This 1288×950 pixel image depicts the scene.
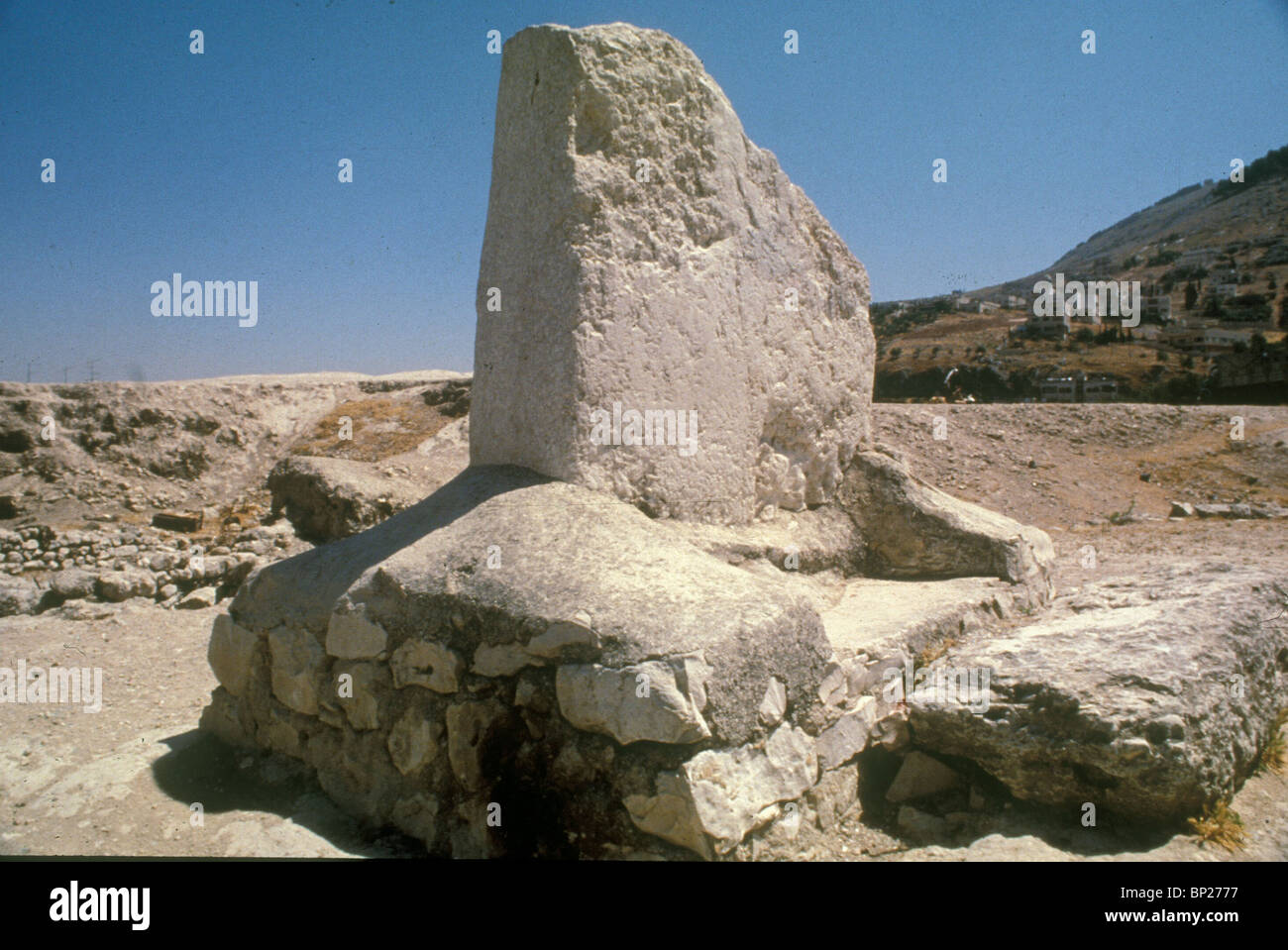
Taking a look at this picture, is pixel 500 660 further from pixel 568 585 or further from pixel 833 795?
pixel 833 795

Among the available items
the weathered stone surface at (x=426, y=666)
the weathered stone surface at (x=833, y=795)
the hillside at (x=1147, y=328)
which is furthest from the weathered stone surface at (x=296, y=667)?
the hillside at (x=1147, y=328)

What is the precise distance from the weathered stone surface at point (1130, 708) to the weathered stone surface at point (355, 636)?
2099 millimetres

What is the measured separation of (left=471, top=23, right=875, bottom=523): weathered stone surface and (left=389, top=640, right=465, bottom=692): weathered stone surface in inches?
34.8

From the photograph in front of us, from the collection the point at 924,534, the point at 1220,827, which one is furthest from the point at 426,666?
the point at 924,534

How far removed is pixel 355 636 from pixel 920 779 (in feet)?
7.45

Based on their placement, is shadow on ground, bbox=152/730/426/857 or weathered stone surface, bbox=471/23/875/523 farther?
weathered stone surface, bbox=471/23/875/523

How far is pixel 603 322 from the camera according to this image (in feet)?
11.5

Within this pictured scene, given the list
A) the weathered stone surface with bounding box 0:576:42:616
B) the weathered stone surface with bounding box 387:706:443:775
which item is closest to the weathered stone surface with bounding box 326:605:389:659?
the weathered stone surface with bounding box 387:706:443:775

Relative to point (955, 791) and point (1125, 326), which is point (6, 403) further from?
point (1125, 326)

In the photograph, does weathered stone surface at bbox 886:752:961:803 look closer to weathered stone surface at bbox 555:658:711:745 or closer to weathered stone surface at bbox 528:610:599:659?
weathered stone surface at bbox 555:658:711:745

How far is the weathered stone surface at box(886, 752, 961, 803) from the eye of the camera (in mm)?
3309

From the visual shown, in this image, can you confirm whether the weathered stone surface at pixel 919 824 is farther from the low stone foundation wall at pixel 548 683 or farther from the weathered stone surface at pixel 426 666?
the weathered stone surface at pixel 426 666
